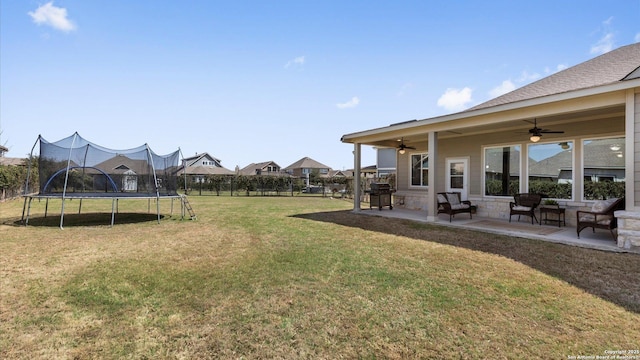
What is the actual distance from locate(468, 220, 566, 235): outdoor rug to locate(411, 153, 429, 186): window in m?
4.06

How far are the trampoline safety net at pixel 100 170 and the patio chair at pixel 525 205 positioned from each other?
1042cm

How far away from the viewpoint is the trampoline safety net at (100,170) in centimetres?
851

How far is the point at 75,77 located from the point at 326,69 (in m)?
9.67

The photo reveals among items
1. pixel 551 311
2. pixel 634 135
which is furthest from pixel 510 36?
pixel 551 311

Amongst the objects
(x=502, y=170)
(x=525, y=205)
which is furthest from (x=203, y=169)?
(x=525, y=205)

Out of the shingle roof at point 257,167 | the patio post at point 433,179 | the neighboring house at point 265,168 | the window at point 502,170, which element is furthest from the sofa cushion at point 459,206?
the shingle roof at point 257,167

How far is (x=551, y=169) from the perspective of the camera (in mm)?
8492

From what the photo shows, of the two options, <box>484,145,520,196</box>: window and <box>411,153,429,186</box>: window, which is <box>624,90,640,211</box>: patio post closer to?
<box>484,145,520,196</box>: window

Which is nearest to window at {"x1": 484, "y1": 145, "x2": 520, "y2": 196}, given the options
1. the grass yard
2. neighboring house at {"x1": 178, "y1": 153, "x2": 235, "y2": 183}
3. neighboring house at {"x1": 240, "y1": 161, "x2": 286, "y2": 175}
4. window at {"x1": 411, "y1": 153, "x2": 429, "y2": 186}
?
window at {"x1": 411, "y1": 153, "x2": 429, "y2": 186}

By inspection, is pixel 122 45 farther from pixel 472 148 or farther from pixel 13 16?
pixel 472 148

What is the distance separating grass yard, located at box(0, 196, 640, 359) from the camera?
7.68ft

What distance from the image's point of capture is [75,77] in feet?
36.7

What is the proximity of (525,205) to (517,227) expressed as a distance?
4.72 feet

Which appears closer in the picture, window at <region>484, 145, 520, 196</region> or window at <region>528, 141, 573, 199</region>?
window at <region>528, 141, 573, 199</region>
